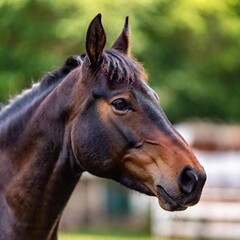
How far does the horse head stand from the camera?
15.8 feet

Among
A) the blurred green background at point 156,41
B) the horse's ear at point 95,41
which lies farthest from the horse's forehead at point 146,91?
the blurred green background at point 156,41

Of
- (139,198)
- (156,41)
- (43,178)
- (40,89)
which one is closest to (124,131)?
(43,178)

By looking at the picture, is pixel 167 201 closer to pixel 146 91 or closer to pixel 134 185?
pixel 134 185

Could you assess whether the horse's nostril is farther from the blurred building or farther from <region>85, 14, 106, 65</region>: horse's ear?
the blurred building

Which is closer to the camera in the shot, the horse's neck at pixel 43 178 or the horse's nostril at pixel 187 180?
the horse's nostril at pixel 187 180

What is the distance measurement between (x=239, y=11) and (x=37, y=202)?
17732mm

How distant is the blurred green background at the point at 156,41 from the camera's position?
16.8 m

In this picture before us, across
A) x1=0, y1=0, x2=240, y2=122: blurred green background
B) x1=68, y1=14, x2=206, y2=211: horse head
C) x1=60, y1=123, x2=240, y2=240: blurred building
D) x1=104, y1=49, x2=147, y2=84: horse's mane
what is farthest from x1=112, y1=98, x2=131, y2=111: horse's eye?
x1=60, y1=123, x2=240, y2=240: blurred building

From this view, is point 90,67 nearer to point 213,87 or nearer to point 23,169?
point 23,169

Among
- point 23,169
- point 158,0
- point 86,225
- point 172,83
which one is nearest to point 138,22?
point 158,0

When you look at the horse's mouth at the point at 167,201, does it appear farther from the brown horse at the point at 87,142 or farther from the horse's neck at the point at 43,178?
the horse's neck at the point at 43,178

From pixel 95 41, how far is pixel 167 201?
3.17 feet

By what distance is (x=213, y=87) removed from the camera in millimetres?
25844

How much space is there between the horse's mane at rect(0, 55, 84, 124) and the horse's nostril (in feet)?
3.41
